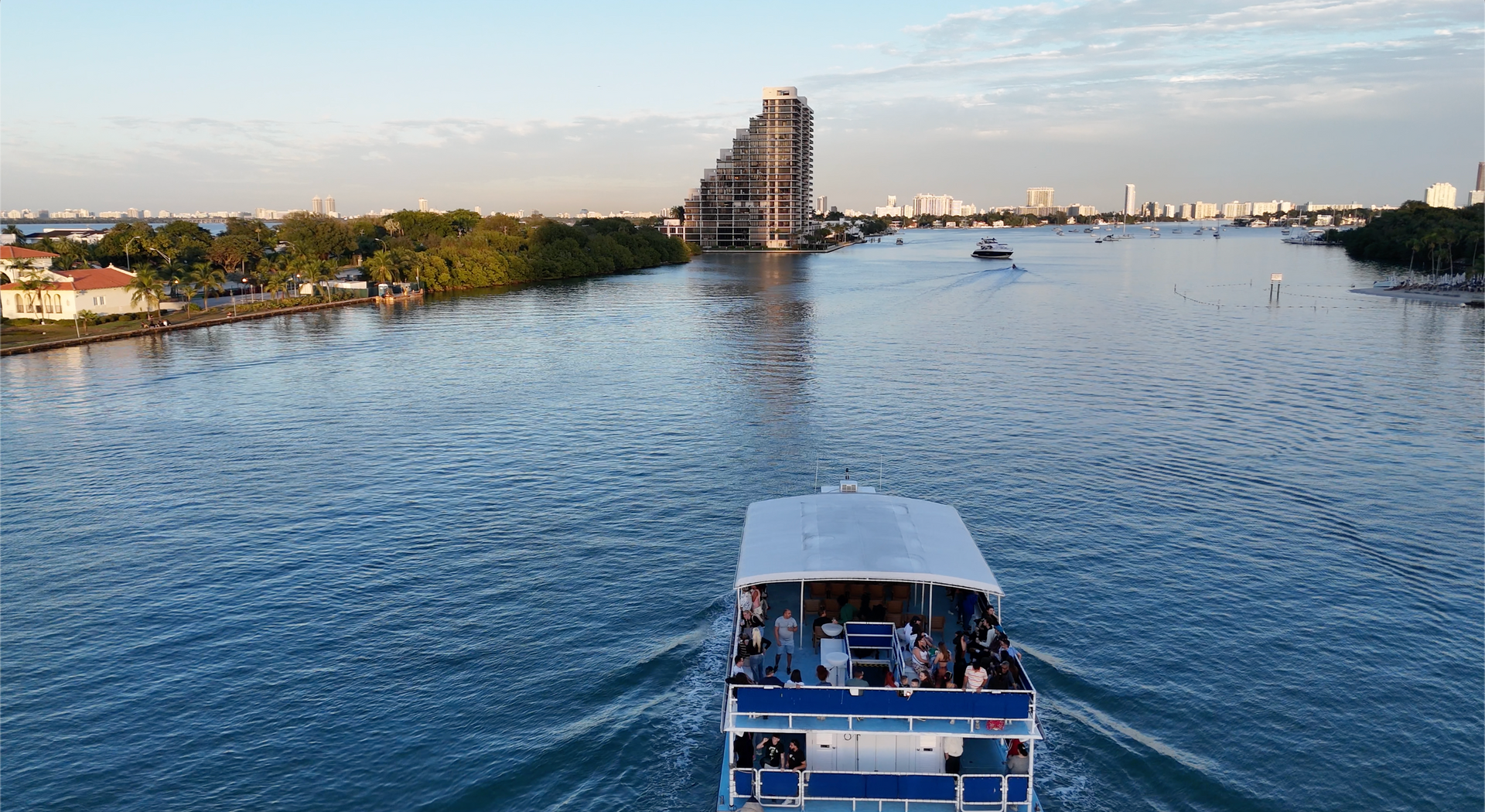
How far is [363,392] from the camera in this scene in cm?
5966

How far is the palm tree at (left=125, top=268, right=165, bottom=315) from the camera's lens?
91.6 meters

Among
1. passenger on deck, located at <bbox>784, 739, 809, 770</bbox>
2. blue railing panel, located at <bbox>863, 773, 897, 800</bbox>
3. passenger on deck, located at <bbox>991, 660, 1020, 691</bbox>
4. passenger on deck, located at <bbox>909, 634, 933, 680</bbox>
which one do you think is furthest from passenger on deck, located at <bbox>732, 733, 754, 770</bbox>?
passenger on deck, located at <bbox>991, 660, 1020, 691</bbox>

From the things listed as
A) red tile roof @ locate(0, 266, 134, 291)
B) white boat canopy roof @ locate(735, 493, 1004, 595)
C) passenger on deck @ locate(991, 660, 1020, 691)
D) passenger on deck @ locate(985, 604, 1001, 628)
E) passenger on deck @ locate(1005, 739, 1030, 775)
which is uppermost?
red tile roof @ locate(0, 266, 134, 291)

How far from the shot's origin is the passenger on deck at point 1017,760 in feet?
54.8

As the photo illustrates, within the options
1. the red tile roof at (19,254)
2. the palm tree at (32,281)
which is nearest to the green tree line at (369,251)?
the palm tree at (32,281)

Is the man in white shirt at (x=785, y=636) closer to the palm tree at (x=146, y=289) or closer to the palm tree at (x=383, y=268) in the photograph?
the palm tree at (x=146, y=289)

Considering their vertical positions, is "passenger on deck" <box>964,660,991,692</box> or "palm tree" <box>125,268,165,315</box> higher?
"palm tree" <box>125,268,165,315</box>

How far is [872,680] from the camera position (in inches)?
730

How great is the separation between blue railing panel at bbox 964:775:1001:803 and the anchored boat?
26mm

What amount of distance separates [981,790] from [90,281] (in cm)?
10176

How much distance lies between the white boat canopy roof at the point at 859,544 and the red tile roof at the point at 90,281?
91.5 meters

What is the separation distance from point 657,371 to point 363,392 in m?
19.8

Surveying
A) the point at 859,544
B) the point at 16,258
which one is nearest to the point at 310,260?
the point at 16,258

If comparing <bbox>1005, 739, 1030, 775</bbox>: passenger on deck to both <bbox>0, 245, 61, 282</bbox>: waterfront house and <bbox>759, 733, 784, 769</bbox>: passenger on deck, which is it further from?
<bbox>0, 245, 61, 282</bbox>: waterfront house
